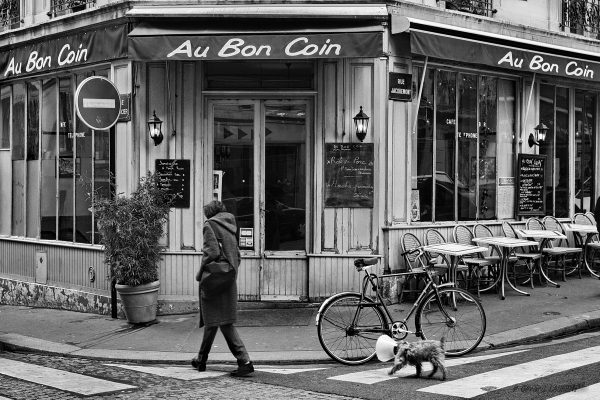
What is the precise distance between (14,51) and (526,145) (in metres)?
9.47

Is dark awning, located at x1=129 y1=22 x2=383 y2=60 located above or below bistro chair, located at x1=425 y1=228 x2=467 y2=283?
above

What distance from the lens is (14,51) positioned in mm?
14164

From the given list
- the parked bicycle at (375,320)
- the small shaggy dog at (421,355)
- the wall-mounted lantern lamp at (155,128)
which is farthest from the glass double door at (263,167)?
the small shaggy dog at (421,355)

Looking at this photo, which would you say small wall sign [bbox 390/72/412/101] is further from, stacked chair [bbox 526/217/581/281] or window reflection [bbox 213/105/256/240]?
stacked chair [bbox 526/217/581/281]

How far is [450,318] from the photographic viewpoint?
28.1 ft

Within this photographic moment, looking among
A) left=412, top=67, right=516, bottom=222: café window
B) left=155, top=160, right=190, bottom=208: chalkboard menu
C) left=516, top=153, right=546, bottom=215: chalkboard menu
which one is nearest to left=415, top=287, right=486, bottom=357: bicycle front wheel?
left=412, top=67, right=516, bottom=222: café window

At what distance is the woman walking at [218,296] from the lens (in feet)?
27.1

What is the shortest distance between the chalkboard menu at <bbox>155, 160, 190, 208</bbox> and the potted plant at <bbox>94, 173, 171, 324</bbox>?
67cm

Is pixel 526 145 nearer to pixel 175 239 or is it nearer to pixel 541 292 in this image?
pixel 541 292

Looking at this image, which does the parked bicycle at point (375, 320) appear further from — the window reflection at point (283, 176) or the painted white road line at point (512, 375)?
the window reflection at point (283, 176)

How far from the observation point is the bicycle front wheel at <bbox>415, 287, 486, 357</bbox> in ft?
28.2

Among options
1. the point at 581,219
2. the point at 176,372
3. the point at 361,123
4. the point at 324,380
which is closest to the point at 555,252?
the point at 581,219

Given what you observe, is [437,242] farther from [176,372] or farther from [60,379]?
[60,379]

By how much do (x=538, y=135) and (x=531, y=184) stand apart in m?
0.89
